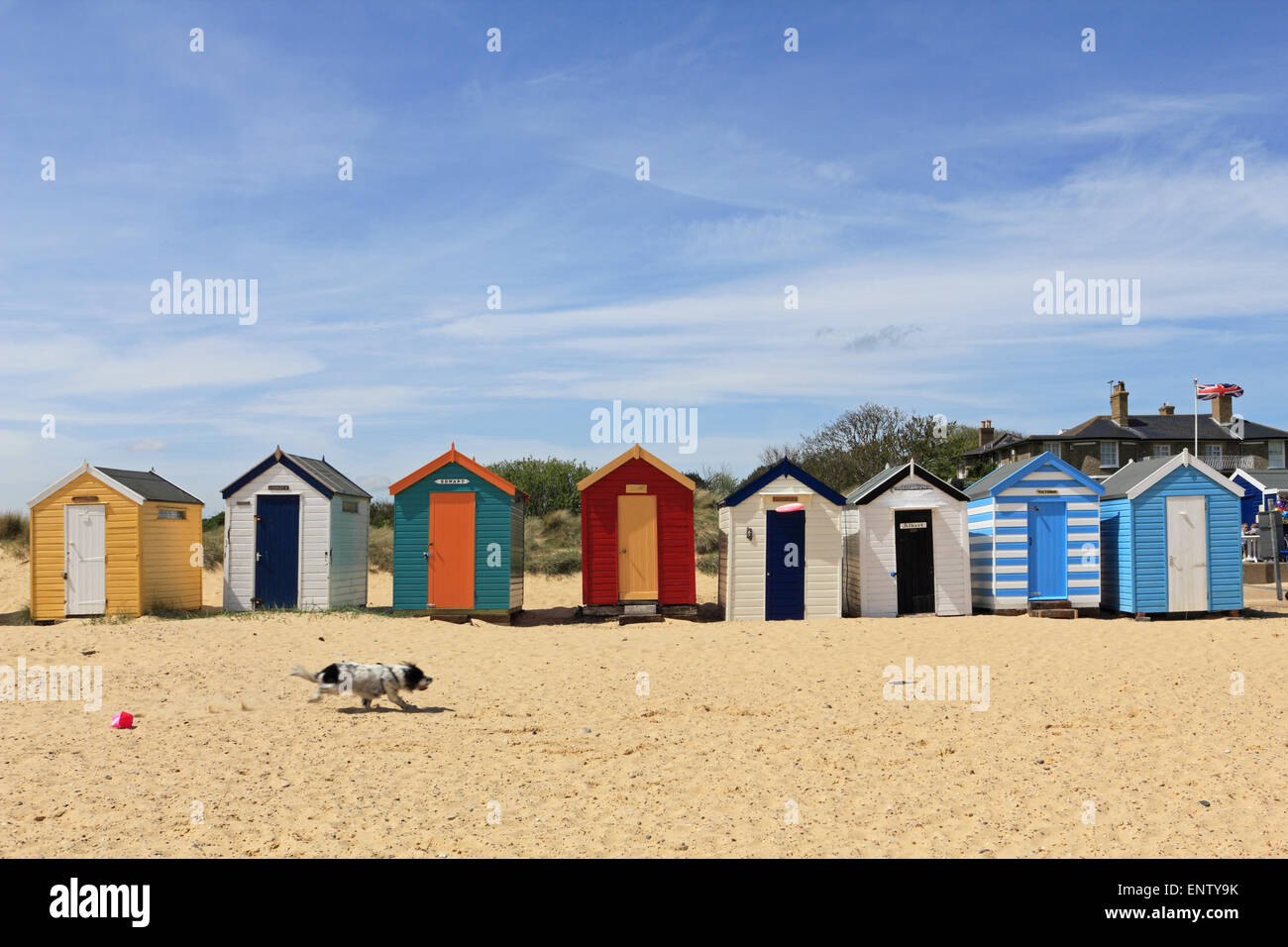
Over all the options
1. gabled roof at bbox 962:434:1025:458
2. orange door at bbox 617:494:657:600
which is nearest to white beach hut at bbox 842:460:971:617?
orange door at bbox 617:494:657:600

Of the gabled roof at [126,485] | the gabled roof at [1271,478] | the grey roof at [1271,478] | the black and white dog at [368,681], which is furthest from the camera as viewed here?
the grey roof at [1271,478]

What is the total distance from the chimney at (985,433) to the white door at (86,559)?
183 ft

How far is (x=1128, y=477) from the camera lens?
20312 millimetres

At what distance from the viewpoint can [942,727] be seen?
951 centimetres

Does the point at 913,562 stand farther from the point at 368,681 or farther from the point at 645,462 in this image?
the point at 368,681

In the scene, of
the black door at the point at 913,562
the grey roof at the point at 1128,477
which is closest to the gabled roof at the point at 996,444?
the grey roof at the point at 1128,477

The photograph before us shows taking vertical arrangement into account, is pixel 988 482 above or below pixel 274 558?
above

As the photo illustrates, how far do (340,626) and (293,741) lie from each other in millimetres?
8789

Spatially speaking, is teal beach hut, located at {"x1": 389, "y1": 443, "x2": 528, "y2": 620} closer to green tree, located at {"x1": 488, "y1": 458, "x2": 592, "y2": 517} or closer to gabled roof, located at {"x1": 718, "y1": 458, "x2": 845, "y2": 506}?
gabled roof, located at {"x1": 718, "y1": 458, "x2": 845, "y2": 506}

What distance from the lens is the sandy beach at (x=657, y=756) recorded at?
622 cm

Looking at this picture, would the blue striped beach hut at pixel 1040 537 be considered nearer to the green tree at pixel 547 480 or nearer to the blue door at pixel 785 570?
the blue door at pixel 785 570

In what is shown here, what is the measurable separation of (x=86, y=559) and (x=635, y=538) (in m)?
11.1

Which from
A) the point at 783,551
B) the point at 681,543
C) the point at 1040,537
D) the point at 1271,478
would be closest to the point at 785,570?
the point at 783,551
